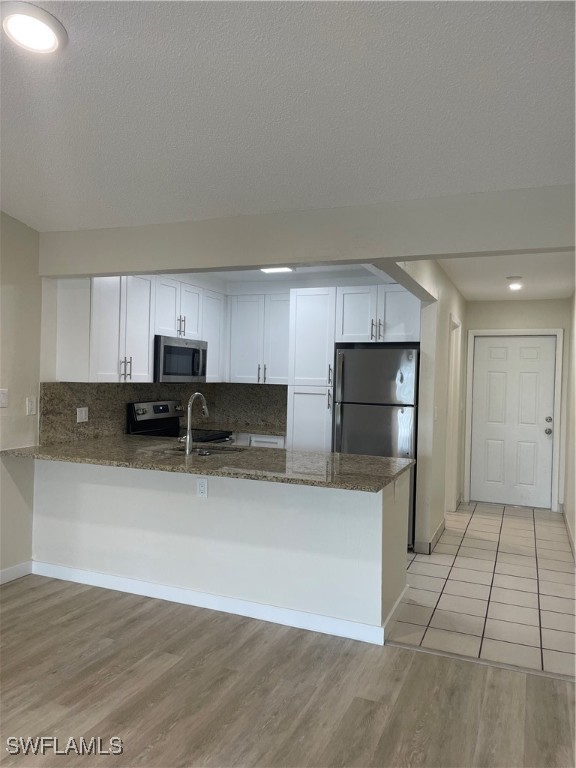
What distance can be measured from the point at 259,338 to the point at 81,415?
6.41ft

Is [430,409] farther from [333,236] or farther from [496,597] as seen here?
[333,236]

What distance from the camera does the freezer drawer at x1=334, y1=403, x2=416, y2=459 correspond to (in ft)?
15.0

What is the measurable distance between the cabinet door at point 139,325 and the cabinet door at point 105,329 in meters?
0.09

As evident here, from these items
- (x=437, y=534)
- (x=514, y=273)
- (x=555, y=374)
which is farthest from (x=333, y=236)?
(x=555, y=374)

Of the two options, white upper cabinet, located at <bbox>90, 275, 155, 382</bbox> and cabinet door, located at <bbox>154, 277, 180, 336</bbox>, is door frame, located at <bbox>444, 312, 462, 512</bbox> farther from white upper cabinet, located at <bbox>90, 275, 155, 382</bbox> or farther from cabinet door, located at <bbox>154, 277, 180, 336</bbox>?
A: white upper cabinet, located at <bbox>90, 275, 155, 382</bbox>

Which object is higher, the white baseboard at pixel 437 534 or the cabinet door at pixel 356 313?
the cabinet door at pixel 356 313

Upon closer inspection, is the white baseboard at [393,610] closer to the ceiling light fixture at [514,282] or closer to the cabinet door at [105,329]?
the cabinet door at [105,329]

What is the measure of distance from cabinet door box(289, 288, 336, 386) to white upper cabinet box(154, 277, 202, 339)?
2.75 ft

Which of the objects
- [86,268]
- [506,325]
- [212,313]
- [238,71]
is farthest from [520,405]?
[238,71]

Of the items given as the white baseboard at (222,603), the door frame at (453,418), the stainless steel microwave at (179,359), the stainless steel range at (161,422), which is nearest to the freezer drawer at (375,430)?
the door frame at (453,418)

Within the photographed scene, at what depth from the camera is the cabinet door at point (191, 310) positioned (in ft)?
15.7

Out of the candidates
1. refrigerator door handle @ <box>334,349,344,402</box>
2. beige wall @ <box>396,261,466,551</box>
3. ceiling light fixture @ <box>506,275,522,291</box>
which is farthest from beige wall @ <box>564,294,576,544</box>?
refrigerator door handle @ <box>334,349,344,402</box>

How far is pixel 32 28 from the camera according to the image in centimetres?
183

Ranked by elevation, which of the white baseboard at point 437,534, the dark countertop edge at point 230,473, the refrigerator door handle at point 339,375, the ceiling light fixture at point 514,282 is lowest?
the white baseboard at point 437,534
